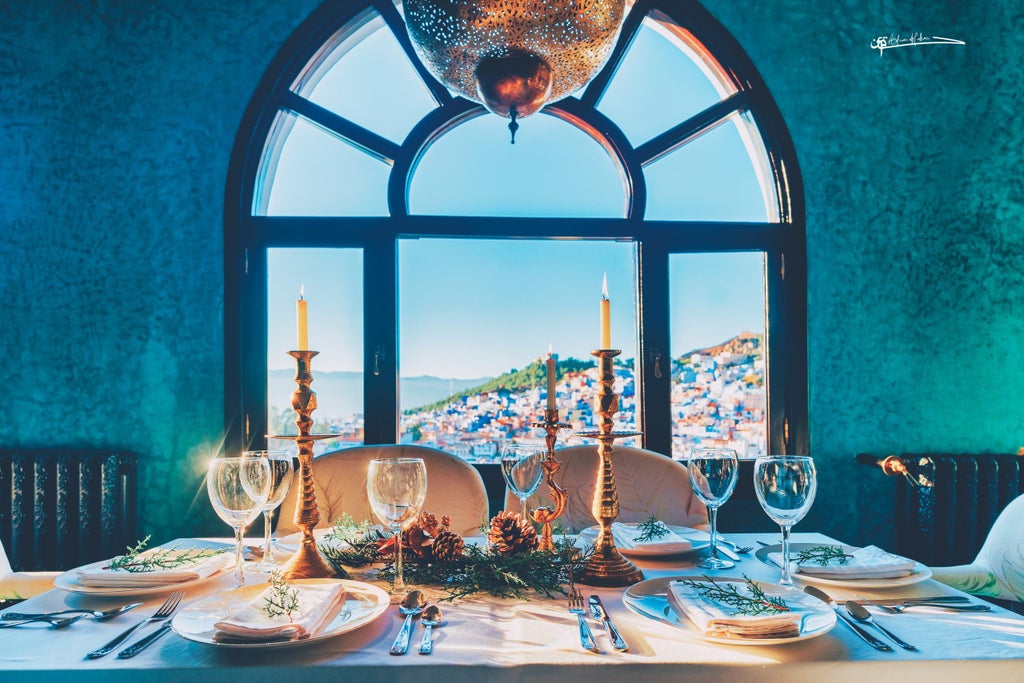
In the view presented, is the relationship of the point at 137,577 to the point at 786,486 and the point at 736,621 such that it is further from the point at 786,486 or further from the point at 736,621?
the point at 786,486

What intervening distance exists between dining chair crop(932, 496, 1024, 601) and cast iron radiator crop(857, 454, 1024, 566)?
799 mm

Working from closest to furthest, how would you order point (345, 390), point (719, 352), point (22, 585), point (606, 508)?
point (606, 508)
point (22, 585)
point (345, 390)
point (719, 352)

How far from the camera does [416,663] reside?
0.81 meters

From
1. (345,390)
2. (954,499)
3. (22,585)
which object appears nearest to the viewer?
(22,585)

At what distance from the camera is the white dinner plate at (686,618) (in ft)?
2.79

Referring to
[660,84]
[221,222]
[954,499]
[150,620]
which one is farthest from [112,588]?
[954,499]

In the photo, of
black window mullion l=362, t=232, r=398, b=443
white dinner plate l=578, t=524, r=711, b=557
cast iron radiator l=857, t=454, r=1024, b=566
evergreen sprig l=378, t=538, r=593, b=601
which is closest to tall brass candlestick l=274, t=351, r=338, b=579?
evergreen sprig l=378, t=538, r=593, b=601

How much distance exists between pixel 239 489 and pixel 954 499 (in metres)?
2.46

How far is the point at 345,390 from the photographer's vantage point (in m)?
2.57

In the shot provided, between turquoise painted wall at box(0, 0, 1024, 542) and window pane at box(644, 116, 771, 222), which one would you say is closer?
turquoise painted wall at box(0, 0, 1024, 542)

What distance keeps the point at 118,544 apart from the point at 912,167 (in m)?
3.20

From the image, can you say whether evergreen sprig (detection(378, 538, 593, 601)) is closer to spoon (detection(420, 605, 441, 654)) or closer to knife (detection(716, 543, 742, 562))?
spoon (detection(420, 605, 441, 654))

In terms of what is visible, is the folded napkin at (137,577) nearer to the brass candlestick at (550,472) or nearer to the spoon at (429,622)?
the spoon at (429,622)

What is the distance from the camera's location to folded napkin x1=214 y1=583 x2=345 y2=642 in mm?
842
